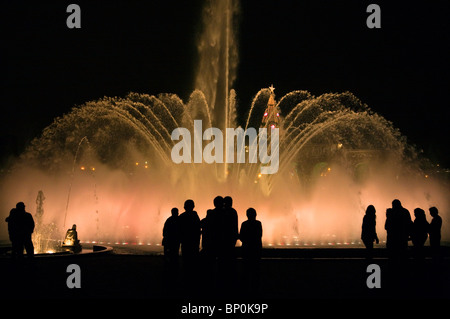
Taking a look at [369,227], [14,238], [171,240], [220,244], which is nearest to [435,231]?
[369,227]

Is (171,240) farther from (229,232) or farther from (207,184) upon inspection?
(207,184)

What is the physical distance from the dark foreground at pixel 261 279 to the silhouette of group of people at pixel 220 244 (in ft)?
0.54

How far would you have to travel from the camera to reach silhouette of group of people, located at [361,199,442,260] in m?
10.9

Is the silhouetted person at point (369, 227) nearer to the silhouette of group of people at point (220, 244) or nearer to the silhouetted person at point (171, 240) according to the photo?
the silhouette of group of people at point (220, 244)

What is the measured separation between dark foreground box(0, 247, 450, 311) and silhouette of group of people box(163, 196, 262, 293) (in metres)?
0.16

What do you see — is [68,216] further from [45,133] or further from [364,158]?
[364,158]

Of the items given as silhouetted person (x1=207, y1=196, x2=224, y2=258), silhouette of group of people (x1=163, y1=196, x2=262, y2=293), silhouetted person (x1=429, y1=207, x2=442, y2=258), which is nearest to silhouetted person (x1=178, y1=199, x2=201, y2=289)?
silhouette of group of people (x1=163, y1=196, x2=262, y2=293)

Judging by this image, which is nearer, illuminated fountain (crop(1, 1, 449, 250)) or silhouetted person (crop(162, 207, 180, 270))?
silhouetted person (crop(162, 207, 180, 270))

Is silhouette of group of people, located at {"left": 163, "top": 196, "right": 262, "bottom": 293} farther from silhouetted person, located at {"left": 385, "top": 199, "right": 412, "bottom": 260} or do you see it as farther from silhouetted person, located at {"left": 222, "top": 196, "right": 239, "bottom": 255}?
silhouetted person, located at {"left": 385, "top": 199, "right": 412, "bottom": 260}

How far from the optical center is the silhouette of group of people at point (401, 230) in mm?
10938

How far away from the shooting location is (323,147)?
101 meters

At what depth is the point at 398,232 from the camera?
1094cm
